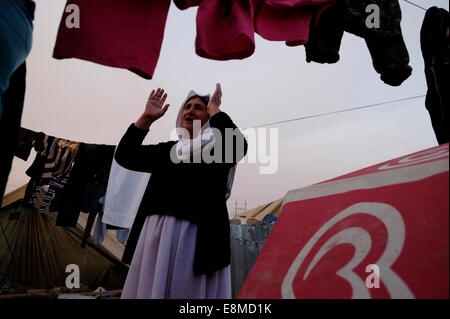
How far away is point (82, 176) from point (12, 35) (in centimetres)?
240

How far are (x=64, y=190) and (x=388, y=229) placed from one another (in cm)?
311

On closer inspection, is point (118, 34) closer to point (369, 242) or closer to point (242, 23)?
point (242, 23)

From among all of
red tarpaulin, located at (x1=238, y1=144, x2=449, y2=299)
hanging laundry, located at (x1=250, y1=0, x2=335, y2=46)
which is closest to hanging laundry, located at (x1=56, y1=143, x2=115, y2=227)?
hanging laundry, located at (x1=250, y1=0, x2=335, y2=46)

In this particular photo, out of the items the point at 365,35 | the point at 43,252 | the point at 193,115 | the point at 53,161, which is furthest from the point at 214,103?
the point at 43,252

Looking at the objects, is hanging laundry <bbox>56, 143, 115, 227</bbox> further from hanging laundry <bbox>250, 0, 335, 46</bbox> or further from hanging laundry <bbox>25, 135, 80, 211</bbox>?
hanging laundry <bbox>250, 0, 335, 46</bbox>

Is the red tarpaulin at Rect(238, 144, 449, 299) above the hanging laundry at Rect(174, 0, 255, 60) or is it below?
below

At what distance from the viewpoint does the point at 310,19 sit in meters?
1.36

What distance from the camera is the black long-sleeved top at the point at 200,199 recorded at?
1.04m

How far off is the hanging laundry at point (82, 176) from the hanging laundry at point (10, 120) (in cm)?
200

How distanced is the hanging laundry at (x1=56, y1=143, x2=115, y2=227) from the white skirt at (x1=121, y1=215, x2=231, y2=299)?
1.98 meters

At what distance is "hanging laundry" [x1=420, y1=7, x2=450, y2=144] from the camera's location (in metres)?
1.20

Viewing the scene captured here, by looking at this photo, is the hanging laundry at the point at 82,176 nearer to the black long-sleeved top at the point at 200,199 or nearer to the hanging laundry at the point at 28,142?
the hanging laundry at the point at 28,142

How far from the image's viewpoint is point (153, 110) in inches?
53.9

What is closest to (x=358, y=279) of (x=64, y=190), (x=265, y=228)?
(x=64, y=190)
